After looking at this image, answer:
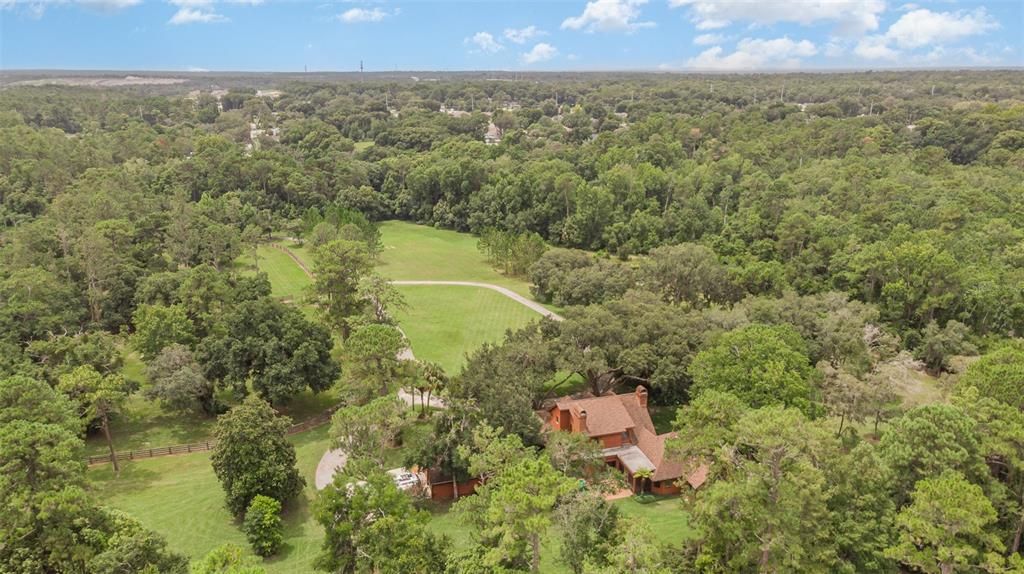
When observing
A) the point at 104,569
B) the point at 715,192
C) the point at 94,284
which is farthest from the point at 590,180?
the point at 104,569

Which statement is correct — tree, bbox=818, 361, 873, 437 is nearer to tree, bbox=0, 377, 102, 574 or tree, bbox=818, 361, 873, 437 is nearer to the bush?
the bush

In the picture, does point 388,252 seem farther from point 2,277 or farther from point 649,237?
point 2,277

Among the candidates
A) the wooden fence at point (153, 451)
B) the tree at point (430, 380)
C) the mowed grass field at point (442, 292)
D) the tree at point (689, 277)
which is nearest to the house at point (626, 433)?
the tree at point (430, 380)

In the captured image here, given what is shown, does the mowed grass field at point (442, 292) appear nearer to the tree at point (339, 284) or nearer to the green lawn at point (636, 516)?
the tree at point (339, 284)

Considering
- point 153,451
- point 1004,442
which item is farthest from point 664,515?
point 153,451

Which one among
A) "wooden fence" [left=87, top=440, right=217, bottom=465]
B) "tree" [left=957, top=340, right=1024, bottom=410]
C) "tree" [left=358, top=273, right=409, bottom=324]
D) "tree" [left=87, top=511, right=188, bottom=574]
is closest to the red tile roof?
"tree" [left=957, top=340, right=1024, bottom=410]

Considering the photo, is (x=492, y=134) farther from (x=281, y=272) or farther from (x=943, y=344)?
(x=943, y=344)
